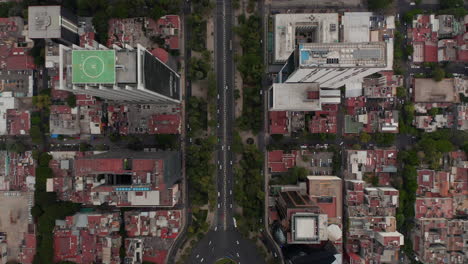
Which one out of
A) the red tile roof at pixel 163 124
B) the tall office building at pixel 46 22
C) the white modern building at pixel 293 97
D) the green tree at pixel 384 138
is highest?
the tall office building at pixel 46 22

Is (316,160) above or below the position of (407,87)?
below

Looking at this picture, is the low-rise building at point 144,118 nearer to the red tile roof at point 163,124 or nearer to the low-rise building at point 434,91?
the red tile roof at point 163,124

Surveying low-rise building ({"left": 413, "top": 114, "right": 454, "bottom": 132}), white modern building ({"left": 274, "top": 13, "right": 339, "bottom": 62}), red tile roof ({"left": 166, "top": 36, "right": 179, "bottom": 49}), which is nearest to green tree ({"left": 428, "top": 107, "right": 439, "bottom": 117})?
low-rise building ({"left": 413, "top": 114, "right": 454, "bottom": 132})

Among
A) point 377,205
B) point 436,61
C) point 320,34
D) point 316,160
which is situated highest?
point 320,34

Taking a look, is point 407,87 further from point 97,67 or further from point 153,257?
point 153,257

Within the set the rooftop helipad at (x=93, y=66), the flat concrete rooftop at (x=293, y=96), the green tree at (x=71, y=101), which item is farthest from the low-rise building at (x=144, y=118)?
the flat concrete rooftop at (x=293, y=96)

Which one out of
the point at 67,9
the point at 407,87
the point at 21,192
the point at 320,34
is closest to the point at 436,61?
the point at 407,87
